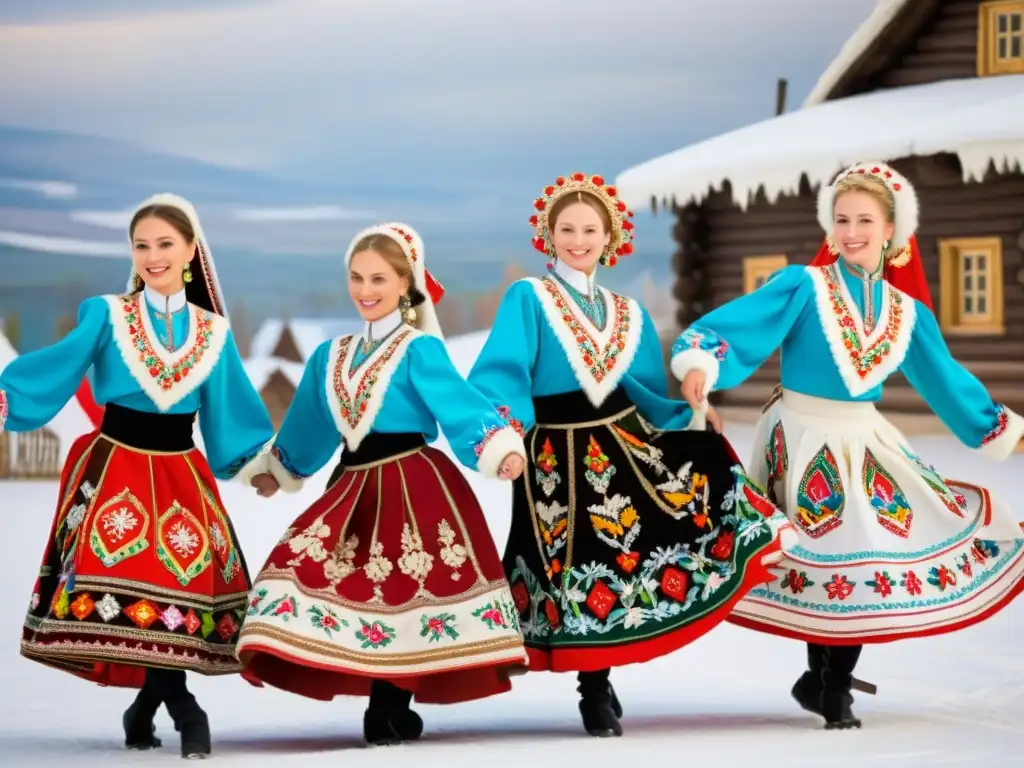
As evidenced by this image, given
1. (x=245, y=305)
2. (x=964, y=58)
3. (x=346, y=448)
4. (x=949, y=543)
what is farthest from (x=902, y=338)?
(x=245, y=305)

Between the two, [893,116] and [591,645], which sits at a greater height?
[893,116]

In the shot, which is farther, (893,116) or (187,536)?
(893,116)

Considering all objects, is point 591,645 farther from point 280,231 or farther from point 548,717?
point 280,231

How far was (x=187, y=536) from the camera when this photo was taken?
13.1ft

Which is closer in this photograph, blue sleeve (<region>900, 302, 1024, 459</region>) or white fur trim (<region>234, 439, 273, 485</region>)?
white fur trim (<region>234, 439, 273, 485</region>)

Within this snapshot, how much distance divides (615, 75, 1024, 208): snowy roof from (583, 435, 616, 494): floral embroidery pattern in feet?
24.0

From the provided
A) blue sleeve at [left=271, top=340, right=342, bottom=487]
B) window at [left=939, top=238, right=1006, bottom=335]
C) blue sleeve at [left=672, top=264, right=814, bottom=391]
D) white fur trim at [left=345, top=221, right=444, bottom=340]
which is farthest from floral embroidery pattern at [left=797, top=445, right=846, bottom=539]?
window at [left=939, top=238, right=1006, bottom=335]

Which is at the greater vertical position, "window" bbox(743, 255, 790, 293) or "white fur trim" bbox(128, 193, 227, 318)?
"window" bbox(743, 255, 790, 293)

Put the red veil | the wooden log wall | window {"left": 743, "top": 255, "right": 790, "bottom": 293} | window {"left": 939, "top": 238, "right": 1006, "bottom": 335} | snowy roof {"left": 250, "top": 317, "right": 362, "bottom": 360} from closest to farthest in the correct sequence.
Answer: the red veil < the wooden log wall < window {"left": 939, "top": 238, "right": 1006, "bottom": 335} < window {"left": 743, "top": 255, "right": 790, "bottom": 293} < snowy roof {"left": 250, "top": 317, "right": 362, "bottom": 360}

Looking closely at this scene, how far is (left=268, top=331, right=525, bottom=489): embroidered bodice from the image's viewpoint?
397 cm

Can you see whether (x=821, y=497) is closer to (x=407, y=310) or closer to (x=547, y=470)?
(x=547, y=470)

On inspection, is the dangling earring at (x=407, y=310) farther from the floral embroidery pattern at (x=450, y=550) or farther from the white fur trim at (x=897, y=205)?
the white fur trim at (x=897, y=205)

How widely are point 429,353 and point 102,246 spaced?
16.8 m

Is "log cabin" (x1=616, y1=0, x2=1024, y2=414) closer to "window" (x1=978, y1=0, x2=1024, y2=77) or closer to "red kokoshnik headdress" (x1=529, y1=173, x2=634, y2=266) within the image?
"window" (x1=978, y1=0, x2=1024, y2=77)
